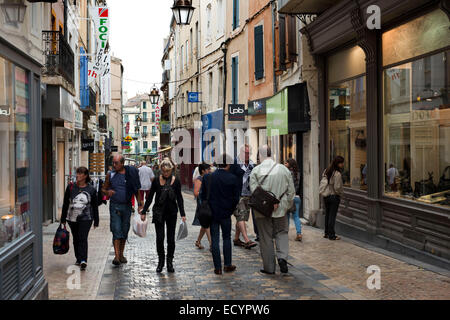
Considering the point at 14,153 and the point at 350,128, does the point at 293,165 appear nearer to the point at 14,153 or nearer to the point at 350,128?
the point at 350,128

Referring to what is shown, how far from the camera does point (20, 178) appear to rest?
20.3 feet

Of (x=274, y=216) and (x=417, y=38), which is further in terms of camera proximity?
(x=417, y=38)

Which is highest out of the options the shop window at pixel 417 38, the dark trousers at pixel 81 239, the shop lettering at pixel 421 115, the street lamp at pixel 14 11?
the shop window at pixel 417 38

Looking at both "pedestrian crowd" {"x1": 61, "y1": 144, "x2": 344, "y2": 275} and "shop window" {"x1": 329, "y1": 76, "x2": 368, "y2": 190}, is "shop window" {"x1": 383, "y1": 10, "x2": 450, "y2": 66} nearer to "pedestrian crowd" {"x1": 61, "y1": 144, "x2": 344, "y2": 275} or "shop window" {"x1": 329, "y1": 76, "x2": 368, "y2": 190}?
"shop window" {"x1": 329, "y1": 76, "x2": 368, "y2": 190}

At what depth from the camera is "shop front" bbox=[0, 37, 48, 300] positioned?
554cm

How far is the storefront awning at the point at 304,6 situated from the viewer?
12.9m

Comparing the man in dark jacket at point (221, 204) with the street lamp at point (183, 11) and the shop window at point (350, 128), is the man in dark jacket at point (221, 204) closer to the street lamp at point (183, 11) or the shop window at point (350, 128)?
the shop window at point (350, 128)

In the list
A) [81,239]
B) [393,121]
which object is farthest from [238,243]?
[393,121]

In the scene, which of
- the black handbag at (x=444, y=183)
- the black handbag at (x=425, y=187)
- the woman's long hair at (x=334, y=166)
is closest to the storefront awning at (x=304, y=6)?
the woman's long hair at (x=334, y=166)

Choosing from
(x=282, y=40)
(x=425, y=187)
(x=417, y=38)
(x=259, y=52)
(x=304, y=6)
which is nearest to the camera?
(x=425, y=187)

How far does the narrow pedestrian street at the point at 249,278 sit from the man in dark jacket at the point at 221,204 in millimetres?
263

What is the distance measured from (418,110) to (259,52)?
36.0 feet

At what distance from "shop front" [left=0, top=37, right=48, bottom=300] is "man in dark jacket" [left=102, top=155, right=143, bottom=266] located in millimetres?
2473
